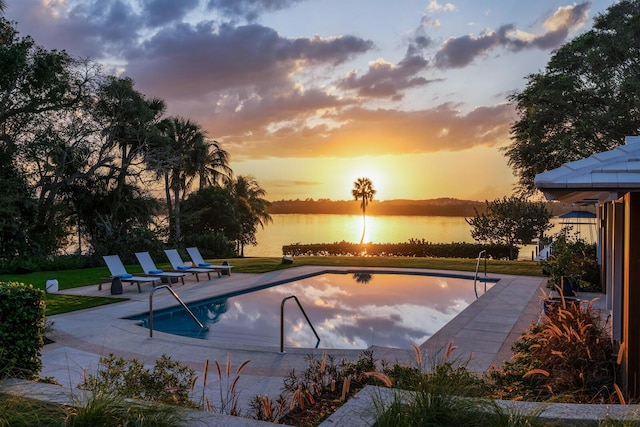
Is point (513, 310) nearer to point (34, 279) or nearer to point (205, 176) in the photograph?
point (34, 279)

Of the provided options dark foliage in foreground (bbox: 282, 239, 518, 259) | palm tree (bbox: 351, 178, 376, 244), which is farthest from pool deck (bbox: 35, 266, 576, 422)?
palm tree (bbox: 351, 178, 376, 244)

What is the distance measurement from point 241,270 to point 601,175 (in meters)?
15.9

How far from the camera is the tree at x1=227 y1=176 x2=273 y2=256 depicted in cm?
4566

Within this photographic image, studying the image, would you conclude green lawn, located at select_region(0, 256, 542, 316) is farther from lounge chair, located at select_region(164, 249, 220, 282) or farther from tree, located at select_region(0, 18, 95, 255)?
tree, located at select_region(0, 18, 95, 255)

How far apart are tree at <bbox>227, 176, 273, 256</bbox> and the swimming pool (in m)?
27.2

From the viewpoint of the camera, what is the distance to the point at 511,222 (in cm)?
3147

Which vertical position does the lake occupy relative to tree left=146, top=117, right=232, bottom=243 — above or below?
below

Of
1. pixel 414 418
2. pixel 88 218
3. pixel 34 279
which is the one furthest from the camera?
pixel 88 218

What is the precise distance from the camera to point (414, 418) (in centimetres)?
328

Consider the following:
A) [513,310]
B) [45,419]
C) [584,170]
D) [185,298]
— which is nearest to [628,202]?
[584,170]

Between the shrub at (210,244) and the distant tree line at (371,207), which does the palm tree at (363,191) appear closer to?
the distant tree line at (371,207)

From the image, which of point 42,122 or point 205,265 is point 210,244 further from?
point 42,122

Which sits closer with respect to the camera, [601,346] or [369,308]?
[601,346]

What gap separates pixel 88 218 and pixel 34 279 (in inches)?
542
